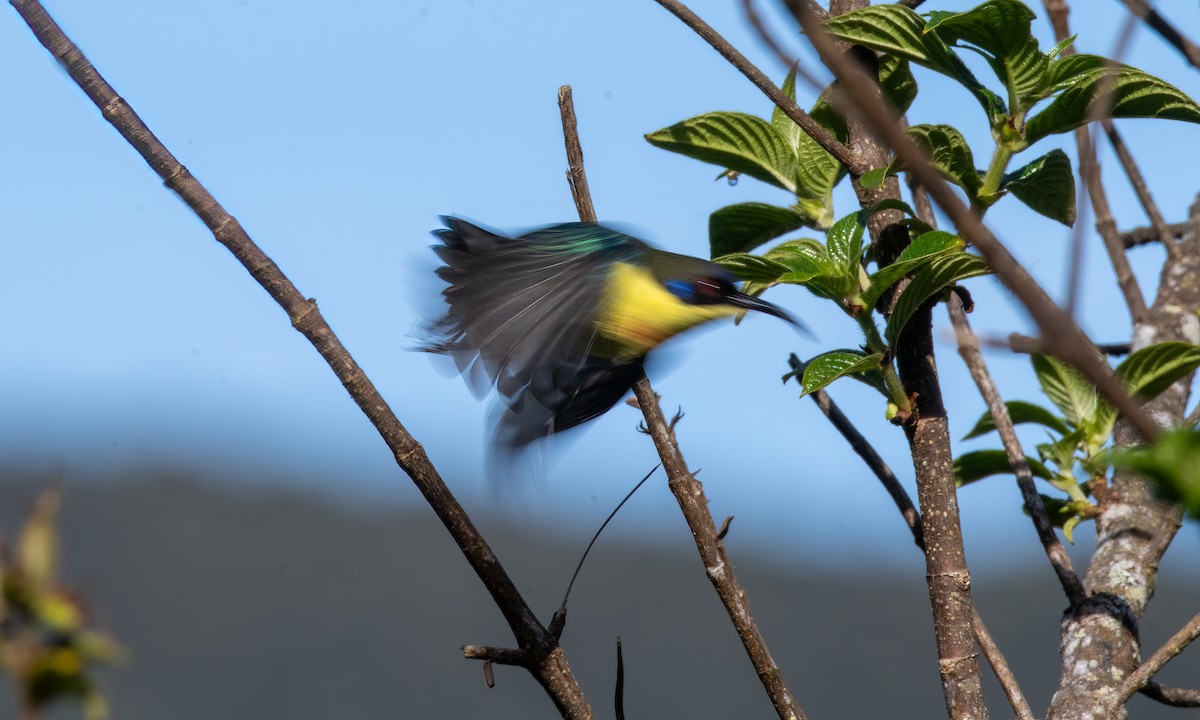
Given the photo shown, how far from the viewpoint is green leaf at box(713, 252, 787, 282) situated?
1512 millimetres

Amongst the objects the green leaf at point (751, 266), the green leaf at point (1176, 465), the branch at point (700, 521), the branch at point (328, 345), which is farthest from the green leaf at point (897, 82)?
the green leaf at point (1176, 465)

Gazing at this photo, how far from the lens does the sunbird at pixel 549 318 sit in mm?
1693

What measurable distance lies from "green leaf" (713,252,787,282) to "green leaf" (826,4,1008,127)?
0.31 metres

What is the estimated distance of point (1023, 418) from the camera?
6.69ft

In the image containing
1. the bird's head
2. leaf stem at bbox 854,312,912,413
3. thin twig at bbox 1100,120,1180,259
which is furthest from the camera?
thin twig at bbox 1100,120,1180,259

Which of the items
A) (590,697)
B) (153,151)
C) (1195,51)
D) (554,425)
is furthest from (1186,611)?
(153,151)

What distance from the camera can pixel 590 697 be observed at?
5.28 meters

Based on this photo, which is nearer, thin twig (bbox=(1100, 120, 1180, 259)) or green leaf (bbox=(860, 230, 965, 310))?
green leaf (bbox=(860, 230, 965, 310))

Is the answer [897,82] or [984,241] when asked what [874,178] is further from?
[984,241]

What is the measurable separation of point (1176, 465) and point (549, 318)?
1240mm

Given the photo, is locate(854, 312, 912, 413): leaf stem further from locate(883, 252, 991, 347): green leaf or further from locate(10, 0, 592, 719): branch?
locate(10, 0, 592, 719): branch

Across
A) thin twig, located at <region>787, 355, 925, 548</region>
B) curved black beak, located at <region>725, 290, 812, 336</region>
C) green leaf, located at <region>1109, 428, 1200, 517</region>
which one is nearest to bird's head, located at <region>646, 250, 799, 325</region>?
curved black beak, located at <region>725, 290, 812, 336</region>

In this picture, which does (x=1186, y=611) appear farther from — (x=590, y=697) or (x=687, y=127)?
(x=687, y=127)

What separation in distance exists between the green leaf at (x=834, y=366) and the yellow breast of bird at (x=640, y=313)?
469mm
